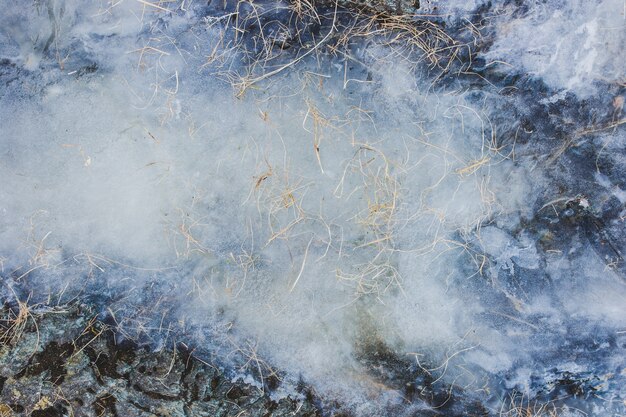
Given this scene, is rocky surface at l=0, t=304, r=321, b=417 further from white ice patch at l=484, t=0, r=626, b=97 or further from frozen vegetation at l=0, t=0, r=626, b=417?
white ice patch at l=484, t=0, r=626, b=97

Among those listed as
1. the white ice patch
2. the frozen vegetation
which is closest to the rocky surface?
the frozen vegetation

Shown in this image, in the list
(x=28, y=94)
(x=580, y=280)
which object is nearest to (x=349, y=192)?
(x=580, y=280)

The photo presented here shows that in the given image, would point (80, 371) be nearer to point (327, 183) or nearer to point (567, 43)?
point (327, 183)

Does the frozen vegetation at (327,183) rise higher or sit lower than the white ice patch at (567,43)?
lower

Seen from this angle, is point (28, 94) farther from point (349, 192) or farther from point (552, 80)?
point (552, 80)

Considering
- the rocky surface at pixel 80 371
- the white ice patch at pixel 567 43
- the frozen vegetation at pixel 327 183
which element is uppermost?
the white ice patch at pixel 567 43

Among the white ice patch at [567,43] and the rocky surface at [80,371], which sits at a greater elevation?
the white ice patch at [567,43]

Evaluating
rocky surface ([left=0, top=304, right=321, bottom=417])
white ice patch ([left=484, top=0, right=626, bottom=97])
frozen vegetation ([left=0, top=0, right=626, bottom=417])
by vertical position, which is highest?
white ice patch ([left=484, top=0, right=626, bottom=97])

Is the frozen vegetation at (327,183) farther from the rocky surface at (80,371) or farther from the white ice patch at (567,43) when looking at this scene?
the rocky surface at (80,371)

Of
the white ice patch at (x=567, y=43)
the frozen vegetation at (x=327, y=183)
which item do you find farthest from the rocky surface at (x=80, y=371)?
the white ice patch at (x=567, y=43)
